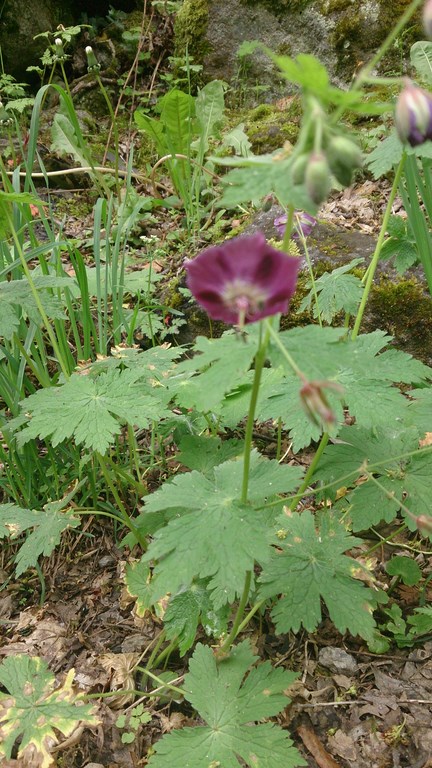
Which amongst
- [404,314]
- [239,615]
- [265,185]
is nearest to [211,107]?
[404,314]

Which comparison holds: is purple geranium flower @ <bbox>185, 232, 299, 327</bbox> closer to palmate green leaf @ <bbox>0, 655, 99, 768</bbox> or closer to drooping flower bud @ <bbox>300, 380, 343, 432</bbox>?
drooping flower bud @ <bbox>300, 380, 343, 432</bbox>

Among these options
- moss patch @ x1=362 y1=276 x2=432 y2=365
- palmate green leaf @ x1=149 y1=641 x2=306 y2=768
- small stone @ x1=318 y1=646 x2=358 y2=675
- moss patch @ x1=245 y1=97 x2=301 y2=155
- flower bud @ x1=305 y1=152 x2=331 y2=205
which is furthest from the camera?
moss patch @ x1=245 y1=97 x2=301 y2=155

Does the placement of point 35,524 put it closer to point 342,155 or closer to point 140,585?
point 140,585

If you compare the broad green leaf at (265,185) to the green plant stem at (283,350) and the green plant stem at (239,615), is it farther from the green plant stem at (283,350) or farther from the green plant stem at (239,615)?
the green plant stem at (239,615)

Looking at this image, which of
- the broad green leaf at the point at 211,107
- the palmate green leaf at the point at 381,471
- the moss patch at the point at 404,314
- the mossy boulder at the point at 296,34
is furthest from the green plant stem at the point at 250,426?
the mossy boulder at the point at 296,34

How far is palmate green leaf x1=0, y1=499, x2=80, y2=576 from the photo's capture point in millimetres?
1667

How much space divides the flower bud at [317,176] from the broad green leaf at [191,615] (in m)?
1.08

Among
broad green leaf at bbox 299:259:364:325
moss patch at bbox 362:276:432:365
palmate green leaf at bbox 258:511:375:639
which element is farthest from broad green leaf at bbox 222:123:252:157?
palmate green leaf at bbox 258:511:375:639

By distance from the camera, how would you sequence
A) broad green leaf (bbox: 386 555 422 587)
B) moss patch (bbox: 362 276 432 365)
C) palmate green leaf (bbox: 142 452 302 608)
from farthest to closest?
moss patch (bbox: 362 276 432 365), broad green leaf (bbox: 386 555 422 587), palmate green leaf (bbox: 142 452 302 608)

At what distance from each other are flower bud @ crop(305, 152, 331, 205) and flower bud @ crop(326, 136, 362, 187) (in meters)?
0.03

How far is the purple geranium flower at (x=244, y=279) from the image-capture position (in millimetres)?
896

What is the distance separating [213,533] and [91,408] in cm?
68

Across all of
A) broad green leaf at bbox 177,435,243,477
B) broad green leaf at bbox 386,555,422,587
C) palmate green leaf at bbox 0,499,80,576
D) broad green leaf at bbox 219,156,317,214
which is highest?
broad green leaf at bbox 219,156,317,214

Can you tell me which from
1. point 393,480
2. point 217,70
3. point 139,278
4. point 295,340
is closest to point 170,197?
point 139,278
